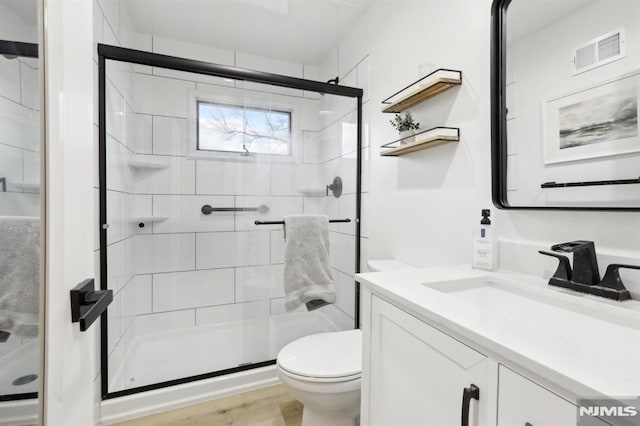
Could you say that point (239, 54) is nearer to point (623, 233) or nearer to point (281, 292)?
point (281, 292)

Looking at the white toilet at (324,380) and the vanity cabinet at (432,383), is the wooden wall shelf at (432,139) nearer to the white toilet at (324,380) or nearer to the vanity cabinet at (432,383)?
the vanity cabinet at (432,383)

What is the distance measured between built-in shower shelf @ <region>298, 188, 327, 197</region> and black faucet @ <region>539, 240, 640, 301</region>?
1320 millimetres

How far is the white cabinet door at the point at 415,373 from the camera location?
566 mm

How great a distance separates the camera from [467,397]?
54 centimetres

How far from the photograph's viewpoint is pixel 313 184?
1.89 metres

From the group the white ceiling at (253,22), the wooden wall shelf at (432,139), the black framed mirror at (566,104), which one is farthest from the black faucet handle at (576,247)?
the white ceiling at (253,22)

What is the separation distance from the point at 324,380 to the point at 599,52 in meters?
1.37

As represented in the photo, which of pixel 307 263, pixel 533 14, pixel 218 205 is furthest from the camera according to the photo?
pixel 218 205

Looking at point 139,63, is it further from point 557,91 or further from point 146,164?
point 557,91

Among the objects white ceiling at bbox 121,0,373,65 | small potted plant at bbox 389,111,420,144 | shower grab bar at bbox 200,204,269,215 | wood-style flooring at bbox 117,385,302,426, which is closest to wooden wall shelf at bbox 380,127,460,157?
small potted plant at bbox 389,111,420,144

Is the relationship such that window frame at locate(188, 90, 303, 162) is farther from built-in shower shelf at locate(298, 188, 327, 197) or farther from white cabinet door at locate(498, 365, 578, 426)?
white cabinet door at locate(498, 365, 578, 426)

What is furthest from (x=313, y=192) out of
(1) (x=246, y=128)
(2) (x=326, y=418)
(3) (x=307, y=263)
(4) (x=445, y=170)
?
(2) (x=326, y=418)

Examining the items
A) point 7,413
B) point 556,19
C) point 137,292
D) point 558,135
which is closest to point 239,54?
point 137,292

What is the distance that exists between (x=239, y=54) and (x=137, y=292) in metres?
1.97
